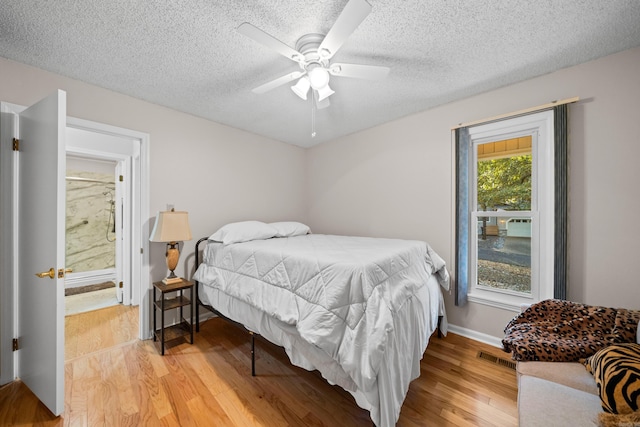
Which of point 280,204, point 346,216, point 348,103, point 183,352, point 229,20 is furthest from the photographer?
point 280,204

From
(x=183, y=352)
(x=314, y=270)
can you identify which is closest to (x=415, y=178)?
(x=314, y=270)

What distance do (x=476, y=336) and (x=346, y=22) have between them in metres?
2.94

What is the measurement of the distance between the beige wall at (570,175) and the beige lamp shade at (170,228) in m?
2.10

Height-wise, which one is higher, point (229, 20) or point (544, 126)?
point (229, 20)

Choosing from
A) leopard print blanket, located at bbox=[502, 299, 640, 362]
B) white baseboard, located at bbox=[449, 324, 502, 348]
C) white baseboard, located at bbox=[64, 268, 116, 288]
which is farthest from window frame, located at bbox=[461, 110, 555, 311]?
white baseboard, located at bbox=[64, 268, 116, 288]

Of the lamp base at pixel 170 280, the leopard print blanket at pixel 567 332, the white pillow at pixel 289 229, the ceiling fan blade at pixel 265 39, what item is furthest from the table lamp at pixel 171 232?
the leopard print blanket at pixel 567 332

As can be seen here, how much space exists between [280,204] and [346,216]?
3.51 feet

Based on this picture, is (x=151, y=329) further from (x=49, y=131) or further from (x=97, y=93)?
(x=97, y=93)

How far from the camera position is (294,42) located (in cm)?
171

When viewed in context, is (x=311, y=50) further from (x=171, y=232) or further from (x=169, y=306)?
(x=169, y=306)

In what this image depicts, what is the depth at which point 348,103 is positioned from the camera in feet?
8.64

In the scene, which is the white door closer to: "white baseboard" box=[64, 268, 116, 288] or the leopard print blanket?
the leopard print blanket

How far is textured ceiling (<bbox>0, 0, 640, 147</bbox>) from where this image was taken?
1439 mm

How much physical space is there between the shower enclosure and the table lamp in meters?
2.80
